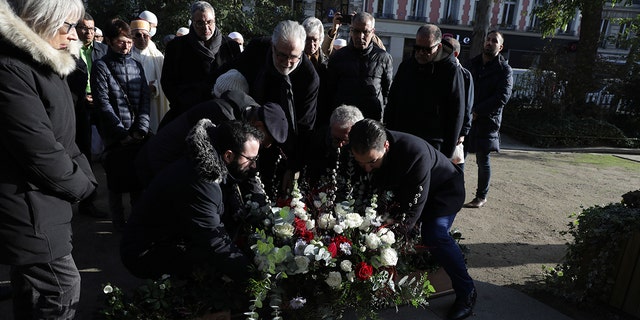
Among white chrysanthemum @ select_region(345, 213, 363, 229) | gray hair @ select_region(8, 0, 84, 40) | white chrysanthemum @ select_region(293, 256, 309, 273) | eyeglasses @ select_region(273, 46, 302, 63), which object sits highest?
gray hair @ select_region(8, 0, 84, 40)

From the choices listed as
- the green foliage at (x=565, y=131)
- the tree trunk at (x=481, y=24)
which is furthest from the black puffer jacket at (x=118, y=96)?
the tree trunk at (x=481, y=24)

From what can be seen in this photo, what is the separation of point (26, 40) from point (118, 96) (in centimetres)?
212

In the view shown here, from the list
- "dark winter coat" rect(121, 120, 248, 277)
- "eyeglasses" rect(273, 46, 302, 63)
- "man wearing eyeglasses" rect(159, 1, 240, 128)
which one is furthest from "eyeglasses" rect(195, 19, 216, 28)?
"dark winter coat" rect(121, 120, 248, 277)

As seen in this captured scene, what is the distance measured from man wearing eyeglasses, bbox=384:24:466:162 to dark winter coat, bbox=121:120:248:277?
205cm

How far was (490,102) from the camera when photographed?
201 inches

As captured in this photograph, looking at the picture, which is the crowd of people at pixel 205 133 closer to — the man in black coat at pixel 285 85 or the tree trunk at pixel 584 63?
the man in black coat at pixel 285 85

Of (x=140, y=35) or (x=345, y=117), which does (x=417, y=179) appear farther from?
(x=140, y=35)

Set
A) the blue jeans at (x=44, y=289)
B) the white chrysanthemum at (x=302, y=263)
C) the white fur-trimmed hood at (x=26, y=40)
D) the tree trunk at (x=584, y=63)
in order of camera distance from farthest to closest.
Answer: the tree trunk at (x=584, y=63) → the white chrysanthemum at (x=302, y=263) → the blue jeans at (x=44, y=289) → the white fur-trimmed hood at (x=26, y=40)

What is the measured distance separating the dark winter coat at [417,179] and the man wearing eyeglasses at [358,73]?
121 cm

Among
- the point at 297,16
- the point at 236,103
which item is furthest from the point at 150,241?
the point at 297,16

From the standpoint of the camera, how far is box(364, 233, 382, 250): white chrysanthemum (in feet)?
7.70

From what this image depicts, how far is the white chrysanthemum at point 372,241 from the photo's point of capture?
7.70 ft

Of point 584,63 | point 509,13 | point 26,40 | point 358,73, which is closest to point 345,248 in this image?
point 26,40

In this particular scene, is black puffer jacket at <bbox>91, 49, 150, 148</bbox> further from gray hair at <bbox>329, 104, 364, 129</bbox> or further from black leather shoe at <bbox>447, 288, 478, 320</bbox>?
black leather shoe at <bbox>447, 288, 478, 320</bbox>
